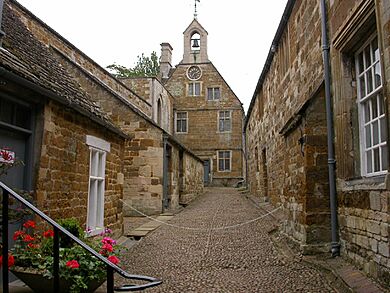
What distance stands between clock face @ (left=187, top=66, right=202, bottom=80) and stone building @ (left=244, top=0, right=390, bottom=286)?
23369mm

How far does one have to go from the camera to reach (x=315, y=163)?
6.34m

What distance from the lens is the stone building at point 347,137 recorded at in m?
4.52

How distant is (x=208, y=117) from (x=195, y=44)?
267 inches

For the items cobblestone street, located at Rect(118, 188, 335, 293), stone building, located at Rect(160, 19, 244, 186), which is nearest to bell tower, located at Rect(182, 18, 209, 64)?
stone building, located at Rect(160, 19, 244, 186)

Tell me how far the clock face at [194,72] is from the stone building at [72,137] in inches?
684

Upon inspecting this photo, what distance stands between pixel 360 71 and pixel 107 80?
1295 cm

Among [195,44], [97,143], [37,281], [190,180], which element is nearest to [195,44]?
[195,44]

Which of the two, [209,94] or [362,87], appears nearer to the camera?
[362,87]

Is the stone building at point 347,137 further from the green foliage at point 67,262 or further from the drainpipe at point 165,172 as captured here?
the drainpipe at point 165,172

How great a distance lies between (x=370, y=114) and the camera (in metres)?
5.30

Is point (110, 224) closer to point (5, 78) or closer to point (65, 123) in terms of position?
point (65, 123)

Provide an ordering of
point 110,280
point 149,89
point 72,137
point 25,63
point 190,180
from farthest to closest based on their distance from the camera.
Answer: point 149,89
point 190,180
point 72,137
point 25,63
point 110,280

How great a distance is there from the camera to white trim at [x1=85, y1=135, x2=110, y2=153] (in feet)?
23.5

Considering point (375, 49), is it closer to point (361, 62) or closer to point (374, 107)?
point (361, 62)
